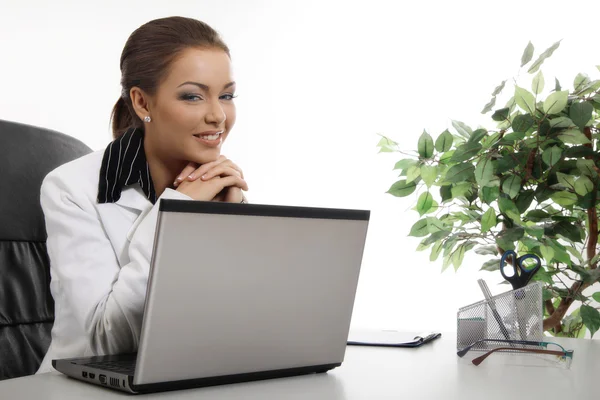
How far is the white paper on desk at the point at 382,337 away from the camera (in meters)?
1.21

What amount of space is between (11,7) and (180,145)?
1.78 m

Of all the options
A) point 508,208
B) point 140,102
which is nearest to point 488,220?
point 508,208

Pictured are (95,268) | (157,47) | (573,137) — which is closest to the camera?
(95,268)

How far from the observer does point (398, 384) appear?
837mm

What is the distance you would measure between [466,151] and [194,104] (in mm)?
818

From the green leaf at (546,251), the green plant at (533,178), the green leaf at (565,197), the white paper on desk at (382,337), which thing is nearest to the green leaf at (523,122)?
the green plant at (533,178)

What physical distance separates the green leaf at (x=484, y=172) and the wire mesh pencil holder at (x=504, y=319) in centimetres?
73

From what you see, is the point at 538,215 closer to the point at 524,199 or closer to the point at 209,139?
the point at 524,199

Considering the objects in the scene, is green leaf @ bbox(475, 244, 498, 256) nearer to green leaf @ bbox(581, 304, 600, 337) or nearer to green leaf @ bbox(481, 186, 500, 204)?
green leaf @ bbox(481, 186, 500, 204)

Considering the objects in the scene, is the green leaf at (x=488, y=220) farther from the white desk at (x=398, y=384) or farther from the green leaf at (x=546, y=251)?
the white desk at (x=398, y=384)

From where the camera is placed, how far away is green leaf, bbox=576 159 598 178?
1.82m

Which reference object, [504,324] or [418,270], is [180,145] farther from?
[418,270]

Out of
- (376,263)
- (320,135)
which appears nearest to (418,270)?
(376,263)

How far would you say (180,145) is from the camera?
1.45 meters
